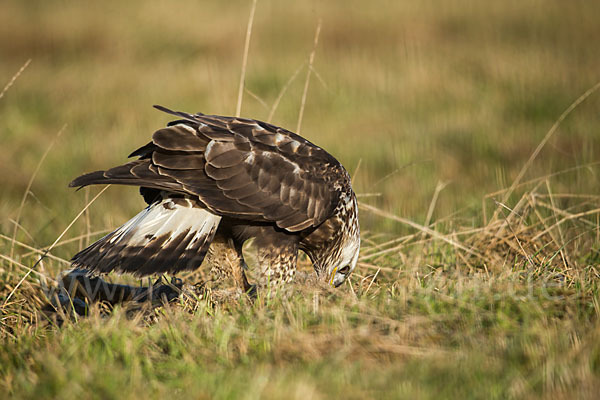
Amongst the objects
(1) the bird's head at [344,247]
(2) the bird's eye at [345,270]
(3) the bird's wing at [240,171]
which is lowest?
(2) the bird's eye at [345,270]

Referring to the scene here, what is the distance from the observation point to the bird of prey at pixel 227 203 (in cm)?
366

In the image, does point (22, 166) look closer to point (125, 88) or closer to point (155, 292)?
point (125, 88)

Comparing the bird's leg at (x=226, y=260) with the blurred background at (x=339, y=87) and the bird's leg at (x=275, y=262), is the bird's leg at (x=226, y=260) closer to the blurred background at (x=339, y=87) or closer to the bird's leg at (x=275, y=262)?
the bird's leg at (x=275, y=262)

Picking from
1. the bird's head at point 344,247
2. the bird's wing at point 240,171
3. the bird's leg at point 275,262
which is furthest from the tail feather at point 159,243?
the bird's head at point 344,247

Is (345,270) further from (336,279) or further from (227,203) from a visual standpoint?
(227,203)

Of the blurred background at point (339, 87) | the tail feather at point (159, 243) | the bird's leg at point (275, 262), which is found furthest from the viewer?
the blurred background at point (339, 87)

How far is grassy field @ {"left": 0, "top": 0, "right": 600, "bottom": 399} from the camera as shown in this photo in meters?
2.57

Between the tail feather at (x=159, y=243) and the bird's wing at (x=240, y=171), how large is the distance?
0.15 meters

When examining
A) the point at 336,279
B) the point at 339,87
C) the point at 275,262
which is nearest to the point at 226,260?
the point at 275,262

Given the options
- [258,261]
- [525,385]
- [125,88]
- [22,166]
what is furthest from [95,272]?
[125,88]

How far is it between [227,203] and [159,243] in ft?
1.40

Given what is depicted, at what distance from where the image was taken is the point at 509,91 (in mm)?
9070

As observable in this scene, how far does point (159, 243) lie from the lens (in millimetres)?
3701

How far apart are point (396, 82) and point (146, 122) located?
358 cm
